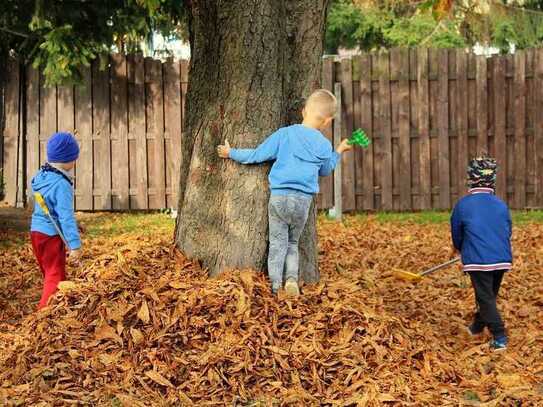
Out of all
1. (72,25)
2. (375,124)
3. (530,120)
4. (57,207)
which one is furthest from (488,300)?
(72,25)

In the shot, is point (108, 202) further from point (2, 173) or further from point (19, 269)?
point (19, 269)

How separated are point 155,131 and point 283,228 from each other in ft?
24.8

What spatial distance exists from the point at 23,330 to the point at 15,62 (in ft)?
27.1

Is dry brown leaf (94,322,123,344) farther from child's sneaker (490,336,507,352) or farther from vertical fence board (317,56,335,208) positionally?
vertical fence board (317,56,335,208)

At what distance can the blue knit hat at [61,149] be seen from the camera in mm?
5523

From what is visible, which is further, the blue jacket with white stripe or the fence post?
the fence post

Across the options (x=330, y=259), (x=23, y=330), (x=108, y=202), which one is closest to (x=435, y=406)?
(x=23, y=330)

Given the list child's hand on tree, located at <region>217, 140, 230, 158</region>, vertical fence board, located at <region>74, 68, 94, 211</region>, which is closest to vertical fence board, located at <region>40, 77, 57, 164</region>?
vertical fence board, located at <region>74, 68, 94, 211</region>

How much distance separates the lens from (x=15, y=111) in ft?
40.6

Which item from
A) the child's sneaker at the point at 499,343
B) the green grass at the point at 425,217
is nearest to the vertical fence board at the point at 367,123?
the green grass at the point at 425,217

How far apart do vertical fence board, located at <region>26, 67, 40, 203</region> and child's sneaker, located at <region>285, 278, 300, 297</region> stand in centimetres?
849

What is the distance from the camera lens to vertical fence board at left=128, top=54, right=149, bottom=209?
39.5ft

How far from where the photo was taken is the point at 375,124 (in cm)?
1172

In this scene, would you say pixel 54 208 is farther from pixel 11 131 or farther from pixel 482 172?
pixel 11 131
